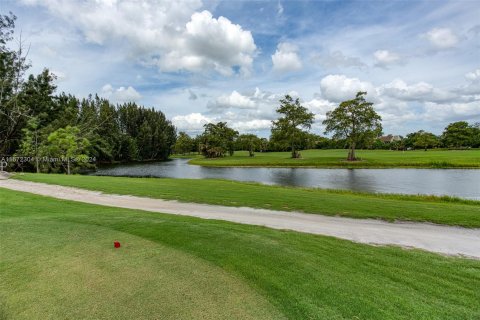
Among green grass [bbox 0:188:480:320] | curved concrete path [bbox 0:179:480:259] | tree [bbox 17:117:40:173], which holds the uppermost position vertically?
tree [bbox 17:117:40:173]

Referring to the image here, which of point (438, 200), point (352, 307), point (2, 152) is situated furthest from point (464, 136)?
point (2, 152)

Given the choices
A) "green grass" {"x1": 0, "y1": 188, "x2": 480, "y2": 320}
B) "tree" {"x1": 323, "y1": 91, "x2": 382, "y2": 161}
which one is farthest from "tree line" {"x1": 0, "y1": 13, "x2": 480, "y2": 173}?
"green grass" {"x1": 0, "y1": 188, "x2": 480, "y2": 320}

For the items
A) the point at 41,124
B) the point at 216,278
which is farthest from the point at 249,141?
the point at 216,278

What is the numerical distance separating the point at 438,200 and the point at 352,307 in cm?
1787

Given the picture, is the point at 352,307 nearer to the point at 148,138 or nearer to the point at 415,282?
the point at 415,282

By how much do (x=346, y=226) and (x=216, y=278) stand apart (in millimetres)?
6813

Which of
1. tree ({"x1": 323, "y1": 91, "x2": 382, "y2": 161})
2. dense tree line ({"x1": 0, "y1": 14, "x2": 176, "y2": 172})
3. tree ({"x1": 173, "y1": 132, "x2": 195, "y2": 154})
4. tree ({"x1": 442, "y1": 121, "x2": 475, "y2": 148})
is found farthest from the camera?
tree ({"x1": 173, "y1": 132, "x2": 195, "y2": 154})

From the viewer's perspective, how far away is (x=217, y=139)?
3044 inches

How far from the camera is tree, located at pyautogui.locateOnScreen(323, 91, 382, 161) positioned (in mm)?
47500

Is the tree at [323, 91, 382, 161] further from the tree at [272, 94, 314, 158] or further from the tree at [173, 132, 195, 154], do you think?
the tree at [173, 132, 195, 154]

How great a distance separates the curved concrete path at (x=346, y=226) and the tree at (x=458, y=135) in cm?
8925

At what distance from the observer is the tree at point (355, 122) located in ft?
156

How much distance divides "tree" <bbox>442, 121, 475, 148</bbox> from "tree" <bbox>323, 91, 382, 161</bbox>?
4902 cm

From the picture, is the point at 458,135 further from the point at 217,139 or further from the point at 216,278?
the point at 216,278
